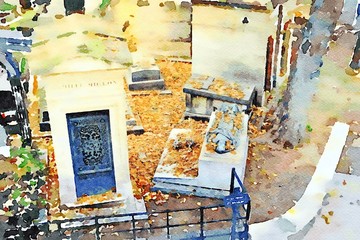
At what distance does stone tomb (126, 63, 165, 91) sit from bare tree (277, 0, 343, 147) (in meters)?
3.31

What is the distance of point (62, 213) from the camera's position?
7.68 meters

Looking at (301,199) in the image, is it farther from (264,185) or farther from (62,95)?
(62,95)

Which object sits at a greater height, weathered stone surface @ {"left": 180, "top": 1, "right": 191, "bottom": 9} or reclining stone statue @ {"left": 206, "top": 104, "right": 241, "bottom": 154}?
weathered stone surface @ {"left": 180, "top": 1, "right": 191, "bottom": 9}

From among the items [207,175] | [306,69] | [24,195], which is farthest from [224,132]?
[24,195]

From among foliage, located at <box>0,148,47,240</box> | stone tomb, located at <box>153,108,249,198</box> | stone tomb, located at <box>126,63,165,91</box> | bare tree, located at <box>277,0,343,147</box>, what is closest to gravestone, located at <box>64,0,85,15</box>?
stone tomb, located at <box>126,63,165,91</box>

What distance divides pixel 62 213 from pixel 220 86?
4651 millimetres

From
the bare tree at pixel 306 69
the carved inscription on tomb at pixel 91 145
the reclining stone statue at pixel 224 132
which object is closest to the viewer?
the carved inscription on tomb at pixel 91 145

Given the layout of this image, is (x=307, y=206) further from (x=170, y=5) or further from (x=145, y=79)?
(x=170, y=5)

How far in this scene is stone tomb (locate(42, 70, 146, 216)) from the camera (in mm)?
6938

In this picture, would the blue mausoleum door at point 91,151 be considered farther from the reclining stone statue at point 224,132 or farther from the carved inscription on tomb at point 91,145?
the reclining stone statue at point 224,132

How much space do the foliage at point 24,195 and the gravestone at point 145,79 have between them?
11.6 feet

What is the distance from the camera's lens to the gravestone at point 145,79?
39.5ft

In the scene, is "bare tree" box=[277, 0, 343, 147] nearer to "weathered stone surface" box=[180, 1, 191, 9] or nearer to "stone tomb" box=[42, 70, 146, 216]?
"stone tomb" box=[42, 70, 146, 216]

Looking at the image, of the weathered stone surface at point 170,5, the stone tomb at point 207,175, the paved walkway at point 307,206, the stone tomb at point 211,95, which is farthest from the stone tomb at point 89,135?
the weathered stone surface at point 170,5
